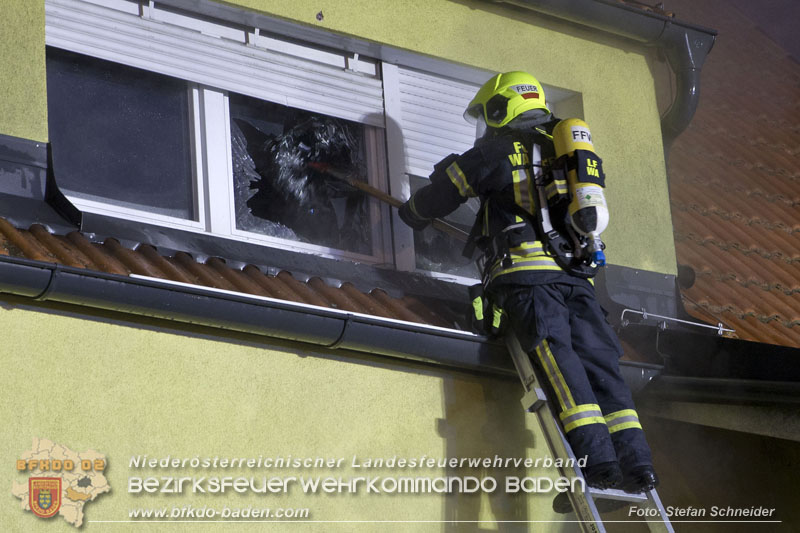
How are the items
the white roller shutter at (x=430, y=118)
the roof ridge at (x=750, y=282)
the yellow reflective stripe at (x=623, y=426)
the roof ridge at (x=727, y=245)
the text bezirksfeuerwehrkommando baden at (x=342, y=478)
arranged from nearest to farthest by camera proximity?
the text bezirksfeuerwehrkommando baden at (x=342, y=478), the yellow reflective stripe at (x=623, y=426), the white roller shutter at (x=430, y=118), the roof ridge at (x=750, y=282), the roof ridge at (x=727, y=245)

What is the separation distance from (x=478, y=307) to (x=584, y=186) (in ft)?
2.48

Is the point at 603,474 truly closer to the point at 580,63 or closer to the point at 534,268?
the point at 534,268

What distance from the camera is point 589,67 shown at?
6.89m

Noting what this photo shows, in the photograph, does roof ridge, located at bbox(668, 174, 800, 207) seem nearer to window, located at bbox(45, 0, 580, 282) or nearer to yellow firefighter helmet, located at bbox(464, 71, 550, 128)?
window, located at bbox(45, 0, 580, 282)

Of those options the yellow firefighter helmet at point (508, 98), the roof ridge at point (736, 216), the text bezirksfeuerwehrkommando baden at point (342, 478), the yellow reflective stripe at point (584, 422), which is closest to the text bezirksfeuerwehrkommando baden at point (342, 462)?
the text bezirksfeuerwehrkommando baden at point (342, 478)

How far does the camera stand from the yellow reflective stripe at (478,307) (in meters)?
5.34

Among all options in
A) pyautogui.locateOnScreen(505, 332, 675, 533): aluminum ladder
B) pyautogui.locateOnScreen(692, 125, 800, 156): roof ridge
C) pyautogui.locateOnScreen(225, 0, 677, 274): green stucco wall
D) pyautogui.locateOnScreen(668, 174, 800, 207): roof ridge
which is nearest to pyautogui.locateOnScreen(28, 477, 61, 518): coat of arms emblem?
pyautogui.locateOnScreen(505, 332, 675, 533): aluminum ladder

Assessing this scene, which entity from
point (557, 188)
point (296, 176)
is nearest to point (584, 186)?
point (557, 188)

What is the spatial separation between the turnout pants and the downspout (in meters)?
2.09

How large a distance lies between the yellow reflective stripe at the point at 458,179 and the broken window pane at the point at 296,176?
2.53 feet

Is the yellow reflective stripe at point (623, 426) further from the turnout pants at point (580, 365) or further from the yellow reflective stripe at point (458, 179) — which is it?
the yellow reflective stripe at point (458, 179)

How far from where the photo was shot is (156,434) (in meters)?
4.43

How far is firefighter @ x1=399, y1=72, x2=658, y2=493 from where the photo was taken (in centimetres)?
495

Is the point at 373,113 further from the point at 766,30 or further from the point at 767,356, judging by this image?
the point at 766,30
